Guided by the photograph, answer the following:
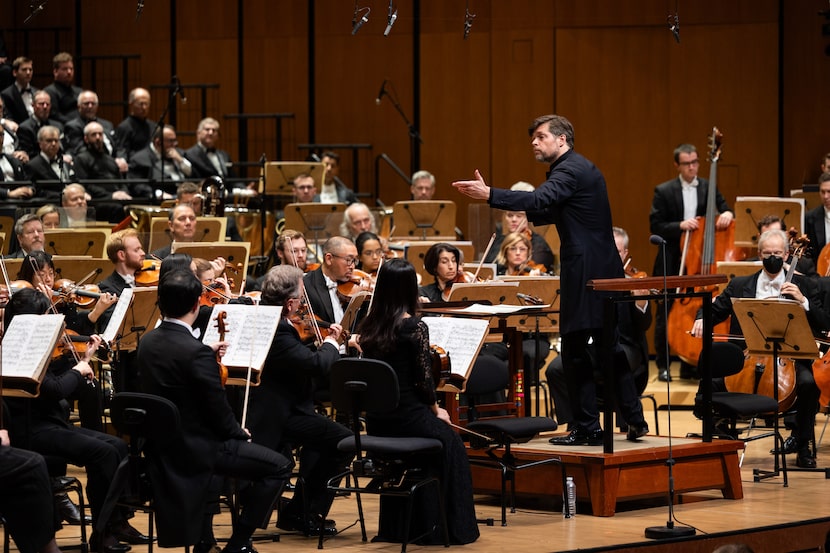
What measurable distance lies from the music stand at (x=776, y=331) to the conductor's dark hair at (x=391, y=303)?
2030mm

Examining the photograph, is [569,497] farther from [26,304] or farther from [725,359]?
[26,304]

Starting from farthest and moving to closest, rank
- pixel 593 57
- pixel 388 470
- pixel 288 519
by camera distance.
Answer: pixel 593 57 → pixel 288 519 → pixel 388 470

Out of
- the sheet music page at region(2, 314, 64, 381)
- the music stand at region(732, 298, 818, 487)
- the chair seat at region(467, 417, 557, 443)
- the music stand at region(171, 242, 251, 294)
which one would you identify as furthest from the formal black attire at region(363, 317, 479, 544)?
the music stand at region(171, 242, 251, 294)

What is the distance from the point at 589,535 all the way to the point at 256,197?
6.41m

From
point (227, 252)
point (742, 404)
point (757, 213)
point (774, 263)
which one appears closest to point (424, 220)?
point (757, 213)

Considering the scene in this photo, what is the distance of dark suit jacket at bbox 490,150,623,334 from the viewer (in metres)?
5.50

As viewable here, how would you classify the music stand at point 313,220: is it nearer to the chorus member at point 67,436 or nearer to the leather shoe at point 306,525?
the leather shoe at point 306,525

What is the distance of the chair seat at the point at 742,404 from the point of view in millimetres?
6184

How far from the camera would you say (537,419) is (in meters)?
5.62

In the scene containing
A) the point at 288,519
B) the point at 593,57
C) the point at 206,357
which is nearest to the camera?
the point at 206,357

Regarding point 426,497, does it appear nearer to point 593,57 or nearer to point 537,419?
point 537,419

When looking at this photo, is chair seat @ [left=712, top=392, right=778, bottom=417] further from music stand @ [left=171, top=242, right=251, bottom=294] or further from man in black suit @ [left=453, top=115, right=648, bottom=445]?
music stand @ [left=171, top=242, right=251, bottom=294]

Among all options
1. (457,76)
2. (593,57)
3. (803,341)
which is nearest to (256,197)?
(457,76)

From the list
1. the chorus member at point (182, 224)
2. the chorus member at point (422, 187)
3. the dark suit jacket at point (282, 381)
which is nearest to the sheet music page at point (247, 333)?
the dark suit jacket at point (282, 381)
